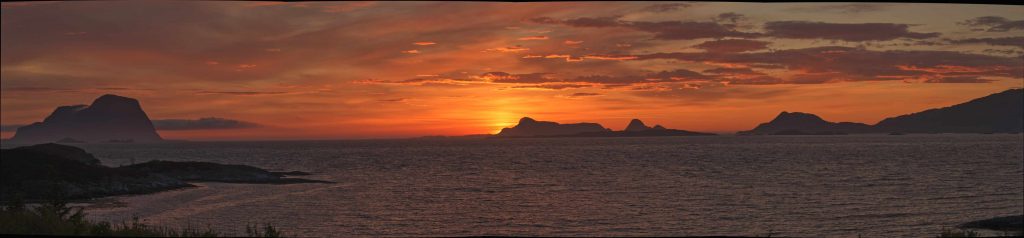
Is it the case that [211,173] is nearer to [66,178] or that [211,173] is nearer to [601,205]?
[66,178]

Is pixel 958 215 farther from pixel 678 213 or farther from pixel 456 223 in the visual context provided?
pixel 456 223

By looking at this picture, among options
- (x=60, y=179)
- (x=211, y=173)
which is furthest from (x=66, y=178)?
(x=211, y=173)

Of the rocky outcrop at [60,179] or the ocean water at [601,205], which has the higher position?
the rocky outcrop at [60,179]

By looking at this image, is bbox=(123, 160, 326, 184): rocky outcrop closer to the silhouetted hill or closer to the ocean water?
the silhouetted hill

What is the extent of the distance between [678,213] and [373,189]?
109 feet

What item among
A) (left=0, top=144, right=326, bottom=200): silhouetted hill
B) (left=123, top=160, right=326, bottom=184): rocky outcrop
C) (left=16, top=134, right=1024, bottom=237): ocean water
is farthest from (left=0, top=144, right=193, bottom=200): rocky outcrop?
(left=123, top=160, right=326, bottom=184): rocky outcrop

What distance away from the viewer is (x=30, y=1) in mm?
6051

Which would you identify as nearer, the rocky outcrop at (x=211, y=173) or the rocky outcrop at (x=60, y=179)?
the rocky outcrop at (x=60, y=179)

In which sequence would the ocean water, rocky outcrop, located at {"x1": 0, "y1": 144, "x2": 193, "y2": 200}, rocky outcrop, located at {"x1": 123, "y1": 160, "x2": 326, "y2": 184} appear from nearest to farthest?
the ocean water
rocky outcrop, located at {"x1": 0, "y1": 144, "x2": 193, "y2": 200}
rocky outcrop, located at {"x1": 123, "y1": 160, "x2": 326, "y2": 184}

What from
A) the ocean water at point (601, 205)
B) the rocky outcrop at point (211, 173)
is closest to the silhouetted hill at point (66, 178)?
the rocky outcrop at point (211, 173)

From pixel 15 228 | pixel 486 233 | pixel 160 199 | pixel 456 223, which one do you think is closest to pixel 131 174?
pixel 160 199

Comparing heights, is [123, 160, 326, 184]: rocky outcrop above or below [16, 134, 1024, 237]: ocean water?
above

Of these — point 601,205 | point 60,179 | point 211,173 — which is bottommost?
point 601,205

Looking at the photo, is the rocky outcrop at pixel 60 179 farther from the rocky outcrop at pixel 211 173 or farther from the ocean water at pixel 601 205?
the rocky outcrop at pixel 211 173
